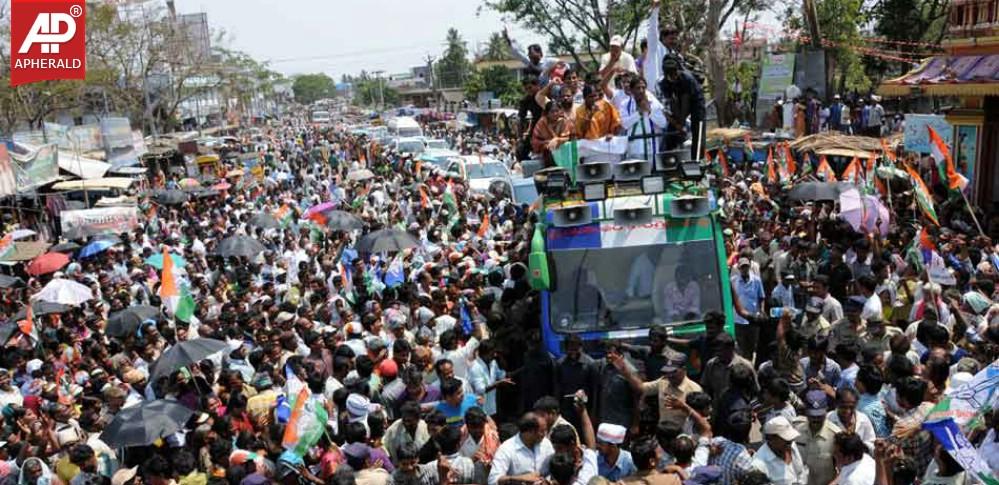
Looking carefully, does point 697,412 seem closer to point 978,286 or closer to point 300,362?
point 300,362

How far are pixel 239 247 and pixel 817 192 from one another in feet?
28.5

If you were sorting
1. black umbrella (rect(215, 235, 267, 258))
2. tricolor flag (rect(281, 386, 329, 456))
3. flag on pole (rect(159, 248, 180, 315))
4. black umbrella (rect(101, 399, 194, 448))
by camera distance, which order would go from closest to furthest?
1. tricolor flag (rect(281, 386, 329, 456))
2. black umbrella (rect(101, 399, 194, 448))
3. flag on pole (rect(159, 248, 180, 315))
4. black umbrella (rect(215, 235, 267, 258))

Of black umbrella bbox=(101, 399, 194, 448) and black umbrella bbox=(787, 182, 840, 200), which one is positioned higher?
black umbrella bbox=(787, 182, 840, 200)

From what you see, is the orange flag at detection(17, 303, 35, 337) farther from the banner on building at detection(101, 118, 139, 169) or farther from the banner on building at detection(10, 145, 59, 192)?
the banner on building at detection(101, 118, 139, 169)

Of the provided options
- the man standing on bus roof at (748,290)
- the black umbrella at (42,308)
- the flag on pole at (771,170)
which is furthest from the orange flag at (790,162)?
the black umbrella at (42,308)

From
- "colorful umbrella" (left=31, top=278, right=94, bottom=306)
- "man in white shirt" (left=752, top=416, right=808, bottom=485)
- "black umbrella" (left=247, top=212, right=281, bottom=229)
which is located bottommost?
"black umbrella" (left=247, top=212, right=281, bottom=229)

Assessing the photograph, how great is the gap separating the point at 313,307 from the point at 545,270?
4.79 metres

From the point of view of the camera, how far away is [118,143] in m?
33.0

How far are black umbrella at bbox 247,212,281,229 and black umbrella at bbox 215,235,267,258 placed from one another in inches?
102

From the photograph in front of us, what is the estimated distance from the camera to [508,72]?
3000 inches

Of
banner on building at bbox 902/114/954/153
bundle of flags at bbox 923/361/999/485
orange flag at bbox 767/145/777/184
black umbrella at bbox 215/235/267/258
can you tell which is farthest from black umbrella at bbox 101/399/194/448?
banner on building at bbox 902/114/954/153

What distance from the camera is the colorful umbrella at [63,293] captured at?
11.7 m

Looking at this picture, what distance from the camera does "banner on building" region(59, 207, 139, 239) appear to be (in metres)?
17.7

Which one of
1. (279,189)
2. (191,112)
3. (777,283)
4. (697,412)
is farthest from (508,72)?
(697,412)
